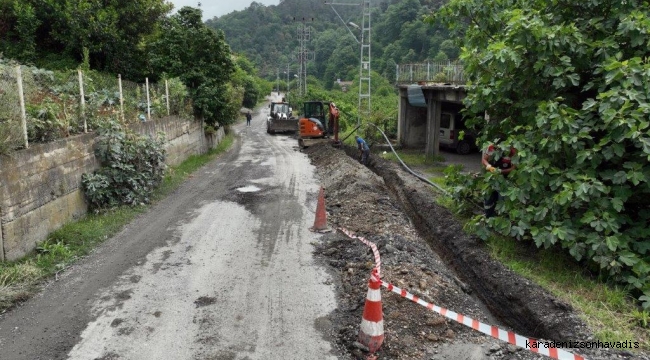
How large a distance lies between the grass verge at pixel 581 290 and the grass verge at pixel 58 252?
6.88 metres

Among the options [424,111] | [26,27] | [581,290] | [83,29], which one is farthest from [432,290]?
[424,111]

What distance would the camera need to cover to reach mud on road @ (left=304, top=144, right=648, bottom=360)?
502 cm

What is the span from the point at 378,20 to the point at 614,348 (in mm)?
77135

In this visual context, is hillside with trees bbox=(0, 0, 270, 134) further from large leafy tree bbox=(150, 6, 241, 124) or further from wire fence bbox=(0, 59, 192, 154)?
wire fence bbox=(0, 59, 192, 154)

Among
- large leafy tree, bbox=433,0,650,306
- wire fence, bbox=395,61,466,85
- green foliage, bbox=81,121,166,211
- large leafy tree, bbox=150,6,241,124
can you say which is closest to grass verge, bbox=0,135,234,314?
green foliage, bbox=81,121,166,211

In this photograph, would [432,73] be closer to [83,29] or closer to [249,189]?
[249,189]

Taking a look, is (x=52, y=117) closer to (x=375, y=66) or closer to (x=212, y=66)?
A: (x=212, y=66)

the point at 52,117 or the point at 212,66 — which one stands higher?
the point at 212,66

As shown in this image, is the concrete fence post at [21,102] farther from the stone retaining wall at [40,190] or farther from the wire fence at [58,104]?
the stone retaining wall at [40,190]

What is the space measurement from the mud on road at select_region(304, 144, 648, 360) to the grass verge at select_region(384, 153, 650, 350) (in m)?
0.19

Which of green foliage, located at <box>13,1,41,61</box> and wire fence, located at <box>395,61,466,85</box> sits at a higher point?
green foliage, located at <box>13,1,41,61</box>

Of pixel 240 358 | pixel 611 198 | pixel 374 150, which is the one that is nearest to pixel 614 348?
pixel 611 198

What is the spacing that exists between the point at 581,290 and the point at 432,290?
1.97m

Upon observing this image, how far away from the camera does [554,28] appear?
6641mm
